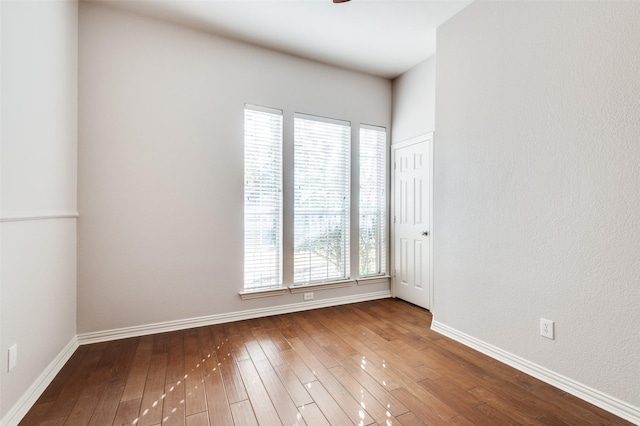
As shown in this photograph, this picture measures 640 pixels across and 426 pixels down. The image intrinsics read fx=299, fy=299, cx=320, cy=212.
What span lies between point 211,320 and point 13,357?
1.57 m

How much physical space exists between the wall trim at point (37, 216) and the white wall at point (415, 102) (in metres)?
3.54

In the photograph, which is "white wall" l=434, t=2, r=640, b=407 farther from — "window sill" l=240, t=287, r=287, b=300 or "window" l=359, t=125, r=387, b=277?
"window sill" l=240, t=287, r=287, b=300

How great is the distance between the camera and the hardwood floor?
169cm

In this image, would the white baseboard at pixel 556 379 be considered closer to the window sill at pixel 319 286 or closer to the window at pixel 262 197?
the window sill at pixel 319 286

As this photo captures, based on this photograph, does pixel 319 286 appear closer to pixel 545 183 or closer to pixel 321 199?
pixel 321 199

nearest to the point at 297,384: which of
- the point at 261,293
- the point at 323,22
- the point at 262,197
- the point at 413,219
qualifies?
the point at 261,293

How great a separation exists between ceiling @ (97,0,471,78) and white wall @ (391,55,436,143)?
213 mm

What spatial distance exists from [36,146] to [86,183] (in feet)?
2.55

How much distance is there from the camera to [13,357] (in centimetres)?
163

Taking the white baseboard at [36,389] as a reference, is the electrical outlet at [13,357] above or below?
above

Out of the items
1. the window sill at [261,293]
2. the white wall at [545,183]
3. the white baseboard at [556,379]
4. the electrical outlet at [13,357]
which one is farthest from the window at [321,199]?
the electrical outlet at [13,357]

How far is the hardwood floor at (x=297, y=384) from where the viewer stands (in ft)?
5.56

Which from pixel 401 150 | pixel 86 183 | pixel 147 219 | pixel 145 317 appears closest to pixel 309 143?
pixel 401 150

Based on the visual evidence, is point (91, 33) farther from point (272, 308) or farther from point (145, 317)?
point (272, 308)
